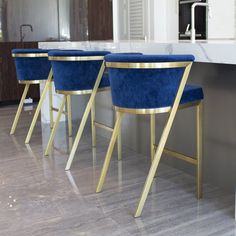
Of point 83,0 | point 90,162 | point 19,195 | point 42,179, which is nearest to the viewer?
point 19,195

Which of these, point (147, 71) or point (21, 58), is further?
point (21, 58)

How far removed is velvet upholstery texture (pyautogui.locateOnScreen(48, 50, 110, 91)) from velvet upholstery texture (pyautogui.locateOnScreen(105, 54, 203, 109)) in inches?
29.2

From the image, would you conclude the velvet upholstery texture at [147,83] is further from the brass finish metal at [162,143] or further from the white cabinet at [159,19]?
the white cabinet at [159,19]

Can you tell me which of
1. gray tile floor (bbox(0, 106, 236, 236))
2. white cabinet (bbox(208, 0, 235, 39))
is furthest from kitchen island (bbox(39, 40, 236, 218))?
white cabinet (bbox(208, 0, 235, 39))

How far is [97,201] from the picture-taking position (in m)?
2.37

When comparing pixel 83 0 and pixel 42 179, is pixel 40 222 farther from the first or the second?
pixel 83 0

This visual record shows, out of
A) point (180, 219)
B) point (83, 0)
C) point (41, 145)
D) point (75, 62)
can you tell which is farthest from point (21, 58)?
point (83, 0)

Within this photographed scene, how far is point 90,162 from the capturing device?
3.13 metres

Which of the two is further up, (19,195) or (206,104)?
(206,104)

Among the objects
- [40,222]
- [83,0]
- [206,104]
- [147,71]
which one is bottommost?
[40,222]

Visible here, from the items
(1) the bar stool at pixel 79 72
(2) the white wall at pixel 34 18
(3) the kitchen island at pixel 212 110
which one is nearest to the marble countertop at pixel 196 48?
(3) the kitchen island at pixel 212 110

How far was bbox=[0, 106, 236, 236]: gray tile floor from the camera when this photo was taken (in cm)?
204

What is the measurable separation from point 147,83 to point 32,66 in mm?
2017

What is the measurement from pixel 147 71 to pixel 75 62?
0.96 meters
